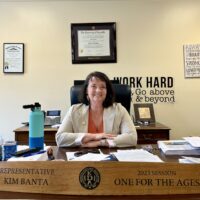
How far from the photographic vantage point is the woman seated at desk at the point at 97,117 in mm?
1669

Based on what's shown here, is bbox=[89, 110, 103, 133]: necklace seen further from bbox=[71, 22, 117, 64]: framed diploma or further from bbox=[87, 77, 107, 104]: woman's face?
bbox=[71, 22, 117, 64]: framed diploma

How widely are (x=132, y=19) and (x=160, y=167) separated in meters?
2.89

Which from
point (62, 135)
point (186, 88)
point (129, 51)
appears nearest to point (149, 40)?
point (129, 51)

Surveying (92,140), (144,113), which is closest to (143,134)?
(144,113)

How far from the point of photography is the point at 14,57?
3160 millimetres

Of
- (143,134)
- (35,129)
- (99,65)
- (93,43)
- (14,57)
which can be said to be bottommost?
(143,134)

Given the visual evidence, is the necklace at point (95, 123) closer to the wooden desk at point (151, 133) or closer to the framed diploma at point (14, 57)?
the wooden desk at point (151, 133)

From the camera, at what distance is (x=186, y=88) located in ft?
10.3

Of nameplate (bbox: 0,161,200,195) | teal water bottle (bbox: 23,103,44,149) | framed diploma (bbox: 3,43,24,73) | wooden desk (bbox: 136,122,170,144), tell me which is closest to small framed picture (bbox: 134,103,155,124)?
wooden desk (bbox: 136,122,170,144)

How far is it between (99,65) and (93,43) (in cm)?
28

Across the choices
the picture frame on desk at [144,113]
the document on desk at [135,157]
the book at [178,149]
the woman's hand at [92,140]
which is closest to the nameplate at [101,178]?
the document on desk at [135,157]

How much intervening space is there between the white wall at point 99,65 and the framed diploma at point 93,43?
0.21 feet

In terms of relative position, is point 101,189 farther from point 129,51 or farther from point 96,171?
point 129,51

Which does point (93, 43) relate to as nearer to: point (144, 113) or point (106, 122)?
point (144, 113)
